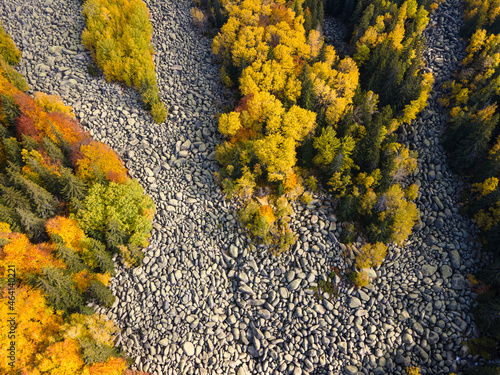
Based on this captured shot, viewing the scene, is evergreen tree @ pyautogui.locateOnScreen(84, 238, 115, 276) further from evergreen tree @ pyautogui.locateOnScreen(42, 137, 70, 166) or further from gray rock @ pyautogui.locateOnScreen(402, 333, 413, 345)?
gray rock @ pyautogui.locateOnScreen(402, 333, 413, 345)

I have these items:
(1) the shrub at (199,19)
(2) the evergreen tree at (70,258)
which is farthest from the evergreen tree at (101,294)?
(1) the shrub at (199,19)

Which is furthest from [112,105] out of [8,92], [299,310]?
[299,310]

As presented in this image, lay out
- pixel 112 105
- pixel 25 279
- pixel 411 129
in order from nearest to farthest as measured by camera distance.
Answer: pixel 25 279, pixel 112 105, pixel 411 129

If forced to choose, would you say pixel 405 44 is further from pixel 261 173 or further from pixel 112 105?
pixel 112 105

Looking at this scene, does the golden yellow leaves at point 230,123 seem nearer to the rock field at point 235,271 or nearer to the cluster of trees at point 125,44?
the rock field at point 235,271

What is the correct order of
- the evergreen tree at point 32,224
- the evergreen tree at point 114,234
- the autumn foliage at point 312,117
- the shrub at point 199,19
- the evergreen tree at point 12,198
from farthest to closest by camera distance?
the shrub at point 199,19 < the autumn foliage at point 312,117 < the evergreen tree at point 114,234 < the evergreen tree at point 12,198 < the evergreen tree at point 32,224

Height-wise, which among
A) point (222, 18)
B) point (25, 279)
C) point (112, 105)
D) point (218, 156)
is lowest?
point (25, 279)

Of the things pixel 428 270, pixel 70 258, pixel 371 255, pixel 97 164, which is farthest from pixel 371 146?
pixel 70 258
